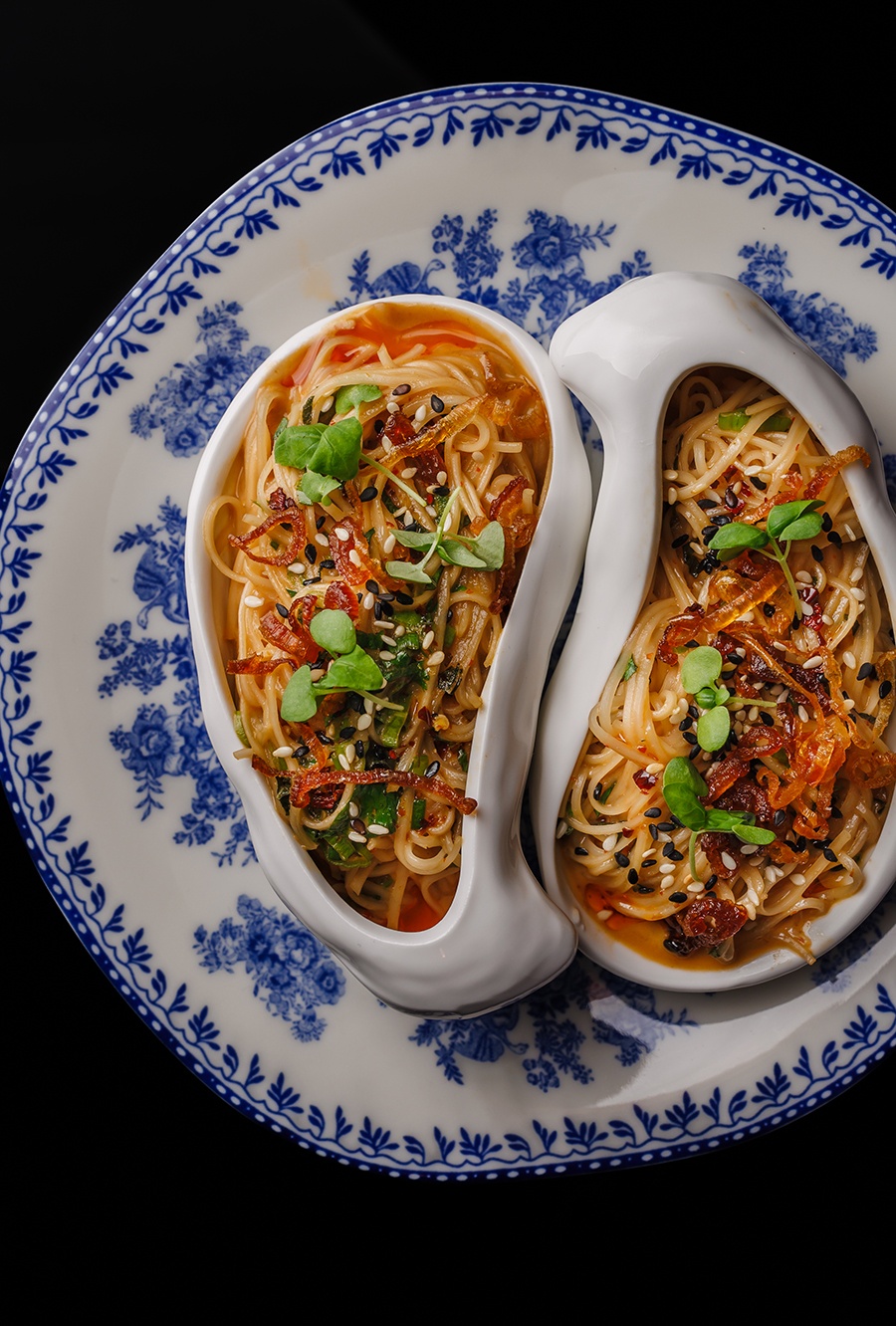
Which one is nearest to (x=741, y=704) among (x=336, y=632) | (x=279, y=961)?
(x=336, y=632)

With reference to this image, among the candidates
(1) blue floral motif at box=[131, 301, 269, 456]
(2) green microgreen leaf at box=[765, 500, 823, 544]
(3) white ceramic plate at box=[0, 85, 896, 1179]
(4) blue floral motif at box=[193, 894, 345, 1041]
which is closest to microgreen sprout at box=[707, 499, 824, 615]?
(2) green microgreen leaf at box=[765, 500, 823, 544]

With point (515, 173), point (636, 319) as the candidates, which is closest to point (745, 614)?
point (636, 319)

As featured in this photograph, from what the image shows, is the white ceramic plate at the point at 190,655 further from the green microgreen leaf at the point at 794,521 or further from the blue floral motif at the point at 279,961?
the green microgreen leaf at the point at 794,521

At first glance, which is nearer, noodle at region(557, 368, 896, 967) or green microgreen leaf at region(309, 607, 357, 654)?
green microgreen leaf at region(309, 607, 357, 654)

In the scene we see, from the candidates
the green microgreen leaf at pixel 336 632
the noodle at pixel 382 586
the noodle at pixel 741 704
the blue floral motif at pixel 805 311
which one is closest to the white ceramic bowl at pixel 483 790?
the noodle at pixel 382 586

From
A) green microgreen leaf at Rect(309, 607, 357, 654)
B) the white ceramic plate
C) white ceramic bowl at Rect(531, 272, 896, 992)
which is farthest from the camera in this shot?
the white ceramic plate

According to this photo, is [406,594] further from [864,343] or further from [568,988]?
[864,343]

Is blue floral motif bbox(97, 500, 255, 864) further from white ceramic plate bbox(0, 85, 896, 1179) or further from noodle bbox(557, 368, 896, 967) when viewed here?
noodle bbox(557, 368, 896, 967)
